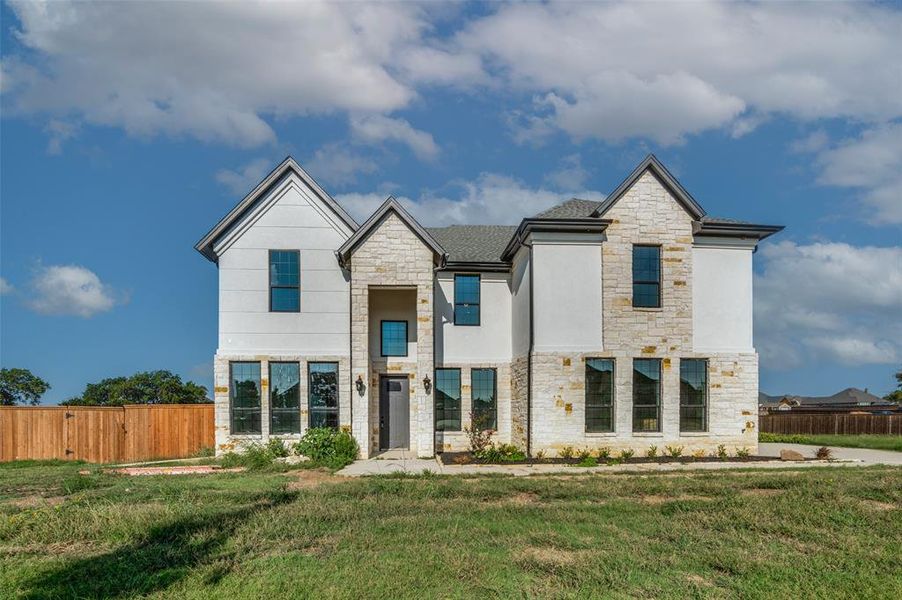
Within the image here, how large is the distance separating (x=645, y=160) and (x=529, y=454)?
9.16 m

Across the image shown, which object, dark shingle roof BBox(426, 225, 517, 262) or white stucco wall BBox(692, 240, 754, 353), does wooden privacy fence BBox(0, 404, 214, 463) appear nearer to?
dark shingle roof BBox(426, 225, 517, 262)

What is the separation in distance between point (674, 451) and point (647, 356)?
280cm

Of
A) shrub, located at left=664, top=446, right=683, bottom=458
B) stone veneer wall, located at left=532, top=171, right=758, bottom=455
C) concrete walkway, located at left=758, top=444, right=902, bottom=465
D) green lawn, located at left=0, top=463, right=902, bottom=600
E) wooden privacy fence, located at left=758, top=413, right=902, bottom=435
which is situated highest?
stone veneer wall, located at left=532, top=171, right=758, bottom=455

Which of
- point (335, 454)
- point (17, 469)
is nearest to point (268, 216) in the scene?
point (335, 454)

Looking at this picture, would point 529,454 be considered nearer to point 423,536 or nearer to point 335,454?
point 335,454

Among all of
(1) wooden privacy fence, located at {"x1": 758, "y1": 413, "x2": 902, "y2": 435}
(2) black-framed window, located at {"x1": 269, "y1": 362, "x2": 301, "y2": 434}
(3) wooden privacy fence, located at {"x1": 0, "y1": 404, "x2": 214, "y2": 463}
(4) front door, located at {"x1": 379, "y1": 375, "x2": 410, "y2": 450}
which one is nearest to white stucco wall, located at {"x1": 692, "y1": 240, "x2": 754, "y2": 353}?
(4) front door, located at {"x1": 379, "y1": 375, "x2": 410, "y2": 450}

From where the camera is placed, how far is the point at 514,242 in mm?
19984

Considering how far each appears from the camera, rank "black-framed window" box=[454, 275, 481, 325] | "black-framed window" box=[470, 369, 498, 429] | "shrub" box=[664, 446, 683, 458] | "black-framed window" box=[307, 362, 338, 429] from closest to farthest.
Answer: "shrub" box=[664, 446, 683, 458]
"black-framed window" box=[307, 362, 338, 429]
"black-framed window" box=[470, 369, 498, 429]
"black-framed window" box=[454, 275, 481, 325]

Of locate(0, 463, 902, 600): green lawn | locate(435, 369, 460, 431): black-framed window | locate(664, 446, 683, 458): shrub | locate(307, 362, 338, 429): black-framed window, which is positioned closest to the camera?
locate(0, 463, 902, 600): green lawn

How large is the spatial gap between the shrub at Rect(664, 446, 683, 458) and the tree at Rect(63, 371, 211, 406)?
24703 mm

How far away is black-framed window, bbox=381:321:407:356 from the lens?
806 inches

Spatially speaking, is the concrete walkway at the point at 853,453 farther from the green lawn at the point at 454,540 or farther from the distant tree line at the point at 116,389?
the distant tree line at the point at 116,389

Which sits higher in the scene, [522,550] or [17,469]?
[522,550]

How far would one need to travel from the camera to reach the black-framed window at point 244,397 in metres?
18.9
